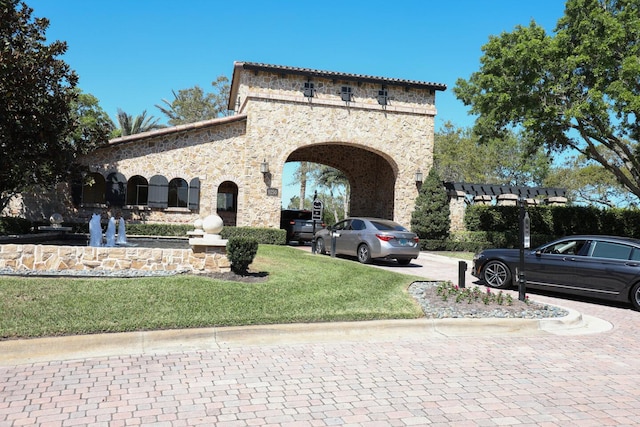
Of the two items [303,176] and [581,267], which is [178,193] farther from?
[303,176]

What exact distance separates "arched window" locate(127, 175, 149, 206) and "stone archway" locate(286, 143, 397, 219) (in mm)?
8743

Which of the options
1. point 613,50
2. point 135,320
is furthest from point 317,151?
point 135,320

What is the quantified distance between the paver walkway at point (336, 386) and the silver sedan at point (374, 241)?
7457mm

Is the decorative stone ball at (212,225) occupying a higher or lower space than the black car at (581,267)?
higher

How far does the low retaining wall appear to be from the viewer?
9.03m

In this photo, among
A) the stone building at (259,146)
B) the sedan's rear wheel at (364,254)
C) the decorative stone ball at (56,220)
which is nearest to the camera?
the sedan's rear wheel at (364,254)

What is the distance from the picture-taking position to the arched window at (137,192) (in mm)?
20156

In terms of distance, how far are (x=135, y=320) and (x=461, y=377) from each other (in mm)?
4174

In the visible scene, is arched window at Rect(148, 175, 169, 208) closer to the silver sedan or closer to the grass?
the silver sedan

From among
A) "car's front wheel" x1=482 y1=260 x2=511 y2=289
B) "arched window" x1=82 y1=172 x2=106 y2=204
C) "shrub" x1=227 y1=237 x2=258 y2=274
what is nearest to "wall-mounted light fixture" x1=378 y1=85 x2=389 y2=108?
"car's front wheel" x1=482 y1=260 x2=511 y2=289

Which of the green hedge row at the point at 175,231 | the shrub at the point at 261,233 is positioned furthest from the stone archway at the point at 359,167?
the green hedge row at the point at 175,231

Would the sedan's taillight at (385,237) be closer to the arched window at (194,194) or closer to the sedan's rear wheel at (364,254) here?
the sedan's rear wheel at (364,254)

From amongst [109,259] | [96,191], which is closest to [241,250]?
[109,259]

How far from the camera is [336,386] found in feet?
15.4
